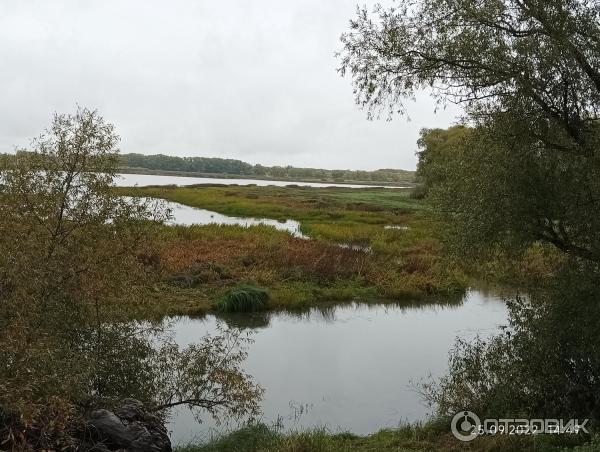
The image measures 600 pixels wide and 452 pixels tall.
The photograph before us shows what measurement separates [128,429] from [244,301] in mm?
11622

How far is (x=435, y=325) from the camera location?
18.0 m

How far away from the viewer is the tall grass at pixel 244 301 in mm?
18891

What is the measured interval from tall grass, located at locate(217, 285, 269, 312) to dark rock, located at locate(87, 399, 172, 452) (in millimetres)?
10459

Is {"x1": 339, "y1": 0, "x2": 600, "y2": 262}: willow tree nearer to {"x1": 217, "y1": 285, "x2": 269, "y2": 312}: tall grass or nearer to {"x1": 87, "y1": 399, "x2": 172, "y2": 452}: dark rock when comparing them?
{"x1": 87, "y1": 399, "x2": 172, "y2": 452}: dark rock

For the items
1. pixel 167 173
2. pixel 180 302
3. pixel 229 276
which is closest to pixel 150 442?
pixel 180 302

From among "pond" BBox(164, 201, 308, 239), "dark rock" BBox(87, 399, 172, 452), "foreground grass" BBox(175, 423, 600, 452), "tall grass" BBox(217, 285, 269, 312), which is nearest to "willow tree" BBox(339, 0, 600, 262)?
"foreground grass" BBox(175, 423, 600, 452)

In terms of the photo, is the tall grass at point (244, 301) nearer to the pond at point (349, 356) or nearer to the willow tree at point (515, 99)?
the pond at point (349, 356)

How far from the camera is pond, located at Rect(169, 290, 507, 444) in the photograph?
10.7m

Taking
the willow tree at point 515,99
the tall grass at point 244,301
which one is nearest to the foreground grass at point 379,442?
the willow tree at point 515,99

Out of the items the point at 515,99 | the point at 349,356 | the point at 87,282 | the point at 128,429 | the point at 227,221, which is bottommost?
the point at 349,356

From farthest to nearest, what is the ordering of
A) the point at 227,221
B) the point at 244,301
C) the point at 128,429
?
the point at 227,221
the point at 244,301
the point at 128,429

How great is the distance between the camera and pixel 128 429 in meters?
7.43

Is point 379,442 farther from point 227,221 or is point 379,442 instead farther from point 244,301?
point 227,221

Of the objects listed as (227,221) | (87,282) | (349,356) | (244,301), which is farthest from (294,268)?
(227,221)
